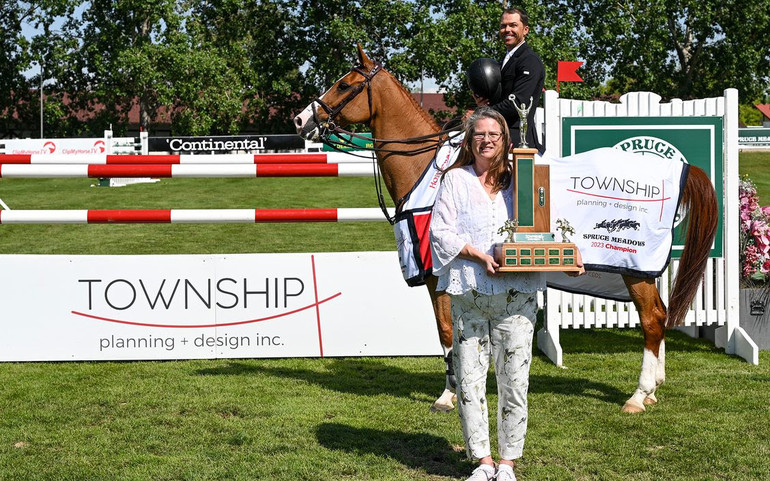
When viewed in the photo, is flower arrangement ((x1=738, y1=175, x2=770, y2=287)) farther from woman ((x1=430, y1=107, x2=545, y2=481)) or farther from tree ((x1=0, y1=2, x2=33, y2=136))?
tree ((x1=0, y1=2, x2=33, y2=136))

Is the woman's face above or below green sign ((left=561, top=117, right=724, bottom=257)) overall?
below

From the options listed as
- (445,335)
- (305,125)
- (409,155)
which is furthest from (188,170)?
(445,335)

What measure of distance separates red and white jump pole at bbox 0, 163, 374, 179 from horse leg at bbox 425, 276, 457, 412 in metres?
1.26

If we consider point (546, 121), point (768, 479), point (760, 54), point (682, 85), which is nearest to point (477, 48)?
point (682, 85)

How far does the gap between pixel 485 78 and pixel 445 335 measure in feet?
5.13

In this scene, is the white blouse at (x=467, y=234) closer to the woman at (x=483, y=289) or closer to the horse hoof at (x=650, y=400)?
the woman at (x=483, y=289)

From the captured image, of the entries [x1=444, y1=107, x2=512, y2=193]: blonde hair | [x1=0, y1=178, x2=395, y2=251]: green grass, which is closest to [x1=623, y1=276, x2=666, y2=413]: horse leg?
[x1=0, y1=178, x2=395, y2=251]: green grass

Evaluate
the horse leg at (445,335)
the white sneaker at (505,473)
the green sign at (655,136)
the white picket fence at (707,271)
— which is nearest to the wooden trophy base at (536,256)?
the white sneaker at (505,473)

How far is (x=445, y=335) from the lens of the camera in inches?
216

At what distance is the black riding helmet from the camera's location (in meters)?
5.25

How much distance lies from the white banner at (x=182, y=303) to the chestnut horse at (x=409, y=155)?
48.5 inches

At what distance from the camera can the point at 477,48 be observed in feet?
155

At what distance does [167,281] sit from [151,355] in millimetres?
555

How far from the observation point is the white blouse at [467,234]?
12.3 ft
